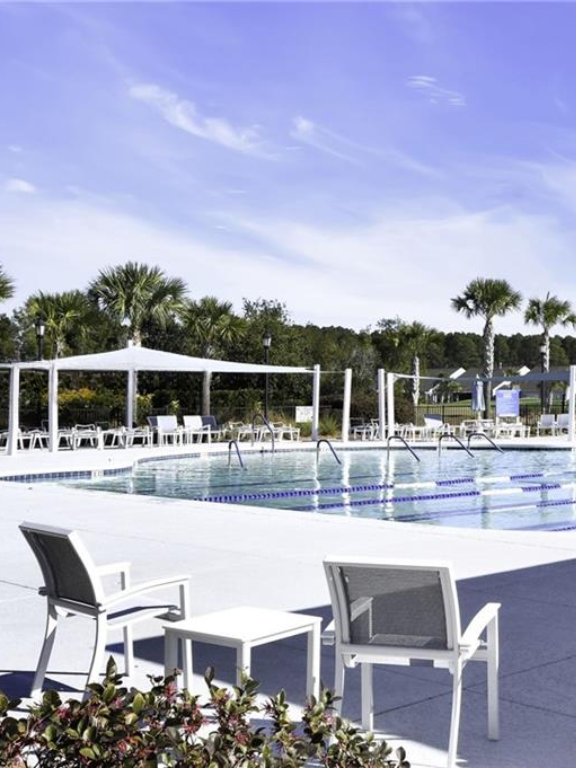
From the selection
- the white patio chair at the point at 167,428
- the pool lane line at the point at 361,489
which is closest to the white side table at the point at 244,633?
the pool lane line at the point at 361,489

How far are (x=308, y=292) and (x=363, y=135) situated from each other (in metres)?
16.4

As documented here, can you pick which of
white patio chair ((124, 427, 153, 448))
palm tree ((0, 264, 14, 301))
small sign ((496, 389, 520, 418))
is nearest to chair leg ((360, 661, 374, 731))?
white patio chair ((124, 427, 153, 448))

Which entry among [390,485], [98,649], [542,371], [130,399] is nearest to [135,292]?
[130,399]

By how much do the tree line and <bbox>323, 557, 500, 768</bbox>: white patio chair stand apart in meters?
24.3

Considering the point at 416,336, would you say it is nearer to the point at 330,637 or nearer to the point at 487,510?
the point at 487,510

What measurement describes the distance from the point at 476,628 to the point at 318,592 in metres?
2.99

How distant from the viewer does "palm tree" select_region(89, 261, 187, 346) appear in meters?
35.0

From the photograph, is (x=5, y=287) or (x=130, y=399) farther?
(x=5, y=287)

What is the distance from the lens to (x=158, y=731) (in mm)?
2578

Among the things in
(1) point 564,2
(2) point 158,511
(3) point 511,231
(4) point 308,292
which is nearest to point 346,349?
(4) point 308,292

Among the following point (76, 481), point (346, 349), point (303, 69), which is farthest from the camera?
point (346, 349)

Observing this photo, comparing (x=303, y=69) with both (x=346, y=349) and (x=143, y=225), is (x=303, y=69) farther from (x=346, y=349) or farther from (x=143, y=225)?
(x=346, y=349)

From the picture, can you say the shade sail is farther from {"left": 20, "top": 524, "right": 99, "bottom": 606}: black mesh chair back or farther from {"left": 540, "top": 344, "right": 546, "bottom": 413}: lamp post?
{"left": 540, "top": 344, "right": 546, "bottom": 413}: lamp post

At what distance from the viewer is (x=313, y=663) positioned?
13.6 feet
